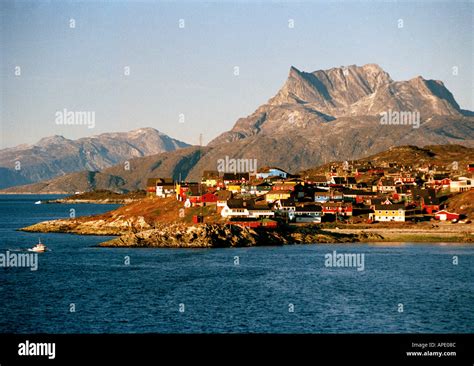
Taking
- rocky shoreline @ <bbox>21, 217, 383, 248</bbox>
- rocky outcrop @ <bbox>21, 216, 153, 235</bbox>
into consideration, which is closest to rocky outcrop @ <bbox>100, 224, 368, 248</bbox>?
rocky shoreline @ <bbox>21, 217, 383, 248</bbox>

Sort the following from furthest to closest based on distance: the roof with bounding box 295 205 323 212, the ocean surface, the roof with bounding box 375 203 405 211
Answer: the roof with bounding box 295 205 323 212
the roof with bounding box 375 203 405 211
the ocean surface

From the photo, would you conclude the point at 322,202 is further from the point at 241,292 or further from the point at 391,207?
the point at 241,292

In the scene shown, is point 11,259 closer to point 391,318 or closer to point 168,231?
point 168,231

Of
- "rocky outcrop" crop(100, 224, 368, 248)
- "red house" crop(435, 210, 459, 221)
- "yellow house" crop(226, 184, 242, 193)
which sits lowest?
"rocky outcrop" crop(100, 224, 368, 248)

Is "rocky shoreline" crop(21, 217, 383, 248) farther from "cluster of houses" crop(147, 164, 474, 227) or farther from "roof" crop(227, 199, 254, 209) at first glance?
"roof" crop(227, 199, 254, 209)

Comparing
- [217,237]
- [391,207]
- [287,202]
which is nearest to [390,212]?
[391,207]

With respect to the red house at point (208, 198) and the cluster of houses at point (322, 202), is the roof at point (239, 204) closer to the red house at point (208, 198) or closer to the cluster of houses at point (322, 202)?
the cluster of houses at point (322, 202)

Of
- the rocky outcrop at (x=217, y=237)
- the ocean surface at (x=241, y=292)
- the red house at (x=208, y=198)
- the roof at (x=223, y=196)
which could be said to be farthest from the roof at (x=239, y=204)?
the ocean surface at (x=241, y=292)
